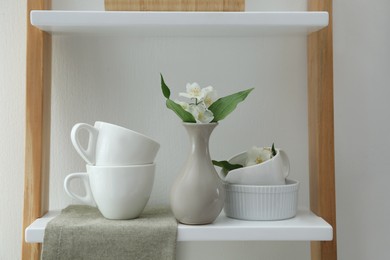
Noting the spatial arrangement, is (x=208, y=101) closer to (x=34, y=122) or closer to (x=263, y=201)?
(x=263, y=201)

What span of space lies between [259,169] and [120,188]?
226 mm

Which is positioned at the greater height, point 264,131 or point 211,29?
point 211,29

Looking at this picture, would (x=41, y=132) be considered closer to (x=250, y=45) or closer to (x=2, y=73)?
(x=2, y=73)

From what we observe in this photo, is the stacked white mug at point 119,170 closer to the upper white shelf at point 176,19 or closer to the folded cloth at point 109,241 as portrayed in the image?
the folded cloth at point 109,241

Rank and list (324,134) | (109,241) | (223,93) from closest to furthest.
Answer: (109,241) < (324,134) < (223,93)

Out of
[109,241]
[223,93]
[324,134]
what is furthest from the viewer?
[223,93]

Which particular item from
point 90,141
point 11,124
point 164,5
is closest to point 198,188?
point 90,141

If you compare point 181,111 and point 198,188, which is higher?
point 181,111

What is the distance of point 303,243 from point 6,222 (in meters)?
0.57

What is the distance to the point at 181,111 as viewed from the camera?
792 millimetres

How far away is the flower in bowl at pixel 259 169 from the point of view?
825 millimetres

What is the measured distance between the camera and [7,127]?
0.97 meters

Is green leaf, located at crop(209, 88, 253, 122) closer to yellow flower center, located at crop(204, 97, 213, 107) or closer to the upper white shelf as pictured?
yellow flower center, located at crop(204, 97, 213, 107)

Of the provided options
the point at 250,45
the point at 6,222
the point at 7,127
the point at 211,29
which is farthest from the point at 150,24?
the point at 6,222
